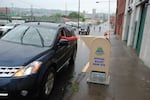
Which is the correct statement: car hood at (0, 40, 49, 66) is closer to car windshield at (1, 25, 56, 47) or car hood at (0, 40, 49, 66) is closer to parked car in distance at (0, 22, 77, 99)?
parked car in distance at (0, 22, 77, 99)

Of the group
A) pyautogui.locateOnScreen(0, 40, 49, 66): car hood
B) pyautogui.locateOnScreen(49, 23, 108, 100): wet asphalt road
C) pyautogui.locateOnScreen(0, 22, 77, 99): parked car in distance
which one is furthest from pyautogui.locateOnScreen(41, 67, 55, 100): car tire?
pyautogui.locateOnScreen(0, 40, 49, 66): car hood

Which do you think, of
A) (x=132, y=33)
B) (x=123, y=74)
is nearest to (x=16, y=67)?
(x=123, y=74)

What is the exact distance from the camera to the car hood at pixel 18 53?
3512 millimetres

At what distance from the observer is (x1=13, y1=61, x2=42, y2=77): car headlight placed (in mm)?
3394

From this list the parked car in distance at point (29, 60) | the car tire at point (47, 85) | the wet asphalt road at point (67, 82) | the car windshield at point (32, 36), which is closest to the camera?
the parked car in distance at point (29, 60)

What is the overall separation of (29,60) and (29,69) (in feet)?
0.66

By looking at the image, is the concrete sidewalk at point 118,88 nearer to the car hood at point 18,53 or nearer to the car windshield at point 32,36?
the car hood at point 18,53

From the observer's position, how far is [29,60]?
11.9 ft

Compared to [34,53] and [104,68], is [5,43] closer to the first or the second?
[34,53]

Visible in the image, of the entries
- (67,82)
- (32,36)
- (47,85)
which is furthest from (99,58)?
(32,36)

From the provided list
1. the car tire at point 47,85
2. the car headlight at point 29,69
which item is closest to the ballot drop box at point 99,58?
the car tire at point 47,85

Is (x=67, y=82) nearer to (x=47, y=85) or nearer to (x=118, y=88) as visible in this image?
(x=47, y=85)

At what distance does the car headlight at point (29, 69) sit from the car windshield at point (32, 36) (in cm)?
101

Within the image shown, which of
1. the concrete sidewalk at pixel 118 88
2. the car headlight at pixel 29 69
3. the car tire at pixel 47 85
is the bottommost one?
the concrete sidewalk at pixel 118 88
